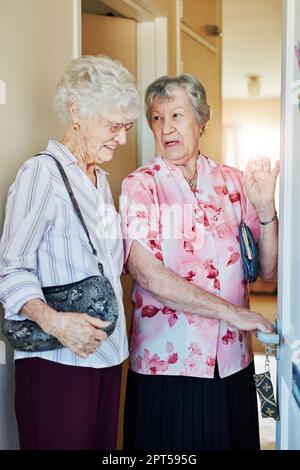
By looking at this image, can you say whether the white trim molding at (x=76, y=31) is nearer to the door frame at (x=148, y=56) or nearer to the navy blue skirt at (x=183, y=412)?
the door frame at (x=148, y=56)

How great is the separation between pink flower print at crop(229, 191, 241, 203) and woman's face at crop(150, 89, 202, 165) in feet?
0.58

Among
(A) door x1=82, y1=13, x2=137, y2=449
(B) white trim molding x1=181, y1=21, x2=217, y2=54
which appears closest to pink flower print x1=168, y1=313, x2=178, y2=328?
(A) door x1=82, y1=13, x2=137, y2=449

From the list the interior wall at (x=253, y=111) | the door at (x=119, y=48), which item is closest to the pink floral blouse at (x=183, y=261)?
the door at (x=119, y=48)

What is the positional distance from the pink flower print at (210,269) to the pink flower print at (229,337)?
7.0 inches

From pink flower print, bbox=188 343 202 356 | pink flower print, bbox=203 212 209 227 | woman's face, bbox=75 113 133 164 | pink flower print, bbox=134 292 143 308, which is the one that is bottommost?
pink flower print, bbox=188 343 202 356

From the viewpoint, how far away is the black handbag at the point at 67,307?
1335 millimetres

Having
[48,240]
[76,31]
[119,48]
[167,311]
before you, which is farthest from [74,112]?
[119,48]

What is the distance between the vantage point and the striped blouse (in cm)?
133

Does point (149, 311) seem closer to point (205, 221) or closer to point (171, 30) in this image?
point (205, 221)

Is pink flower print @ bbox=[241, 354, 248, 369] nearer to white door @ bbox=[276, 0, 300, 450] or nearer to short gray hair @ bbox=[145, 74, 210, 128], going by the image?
white door @ bbox=[276, 0, 300, 450]

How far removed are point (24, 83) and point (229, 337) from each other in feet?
3.04

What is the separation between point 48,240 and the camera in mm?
1393

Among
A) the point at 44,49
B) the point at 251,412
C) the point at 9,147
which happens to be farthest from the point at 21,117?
the point at 251,412
